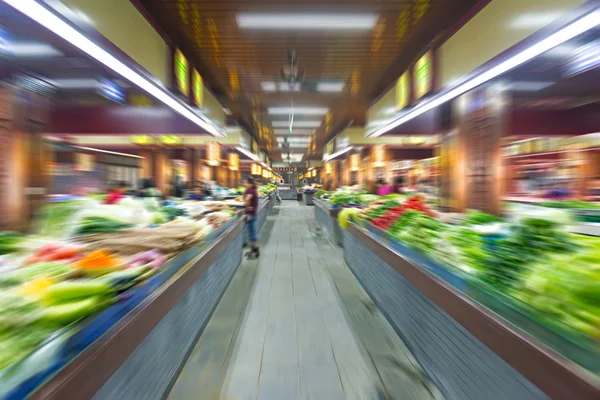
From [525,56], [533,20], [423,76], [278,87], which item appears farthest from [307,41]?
[525,56]

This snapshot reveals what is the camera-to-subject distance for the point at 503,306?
50.4 inches

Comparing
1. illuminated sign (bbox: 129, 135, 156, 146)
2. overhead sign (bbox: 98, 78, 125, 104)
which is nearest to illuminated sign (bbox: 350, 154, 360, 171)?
illuminated sign (bbox: 129, 135, 156, 146)

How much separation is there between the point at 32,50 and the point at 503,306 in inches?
238

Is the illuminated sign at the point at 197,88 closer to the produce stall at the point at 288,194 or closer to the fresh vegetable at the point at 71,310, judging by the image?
the fresh vegetable at the point at 71,310

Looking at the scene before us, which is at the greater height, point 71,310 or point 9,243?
point 9,243

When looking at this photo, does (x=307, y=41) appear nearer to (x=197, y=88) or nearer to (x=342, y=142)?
(x=197, y=88)

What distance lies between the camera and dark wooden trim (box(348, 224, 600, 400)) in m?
0.89

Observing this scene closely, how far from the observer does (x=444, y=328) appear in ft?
6.07

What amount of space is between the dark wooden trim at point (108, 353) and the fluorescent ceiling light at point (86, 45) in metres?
1.65

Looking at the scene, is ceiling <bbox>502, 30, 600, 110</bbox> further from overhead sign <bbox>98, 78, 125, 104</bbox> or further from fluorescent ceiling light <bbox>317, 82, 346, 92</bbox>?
overhead sign <bbox>98, 78, 125, 104</bbox>

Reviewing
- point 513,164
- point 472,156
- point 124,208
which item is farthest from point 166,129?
point 513,164

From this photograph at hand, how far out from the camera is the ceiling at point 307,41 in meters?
3.60

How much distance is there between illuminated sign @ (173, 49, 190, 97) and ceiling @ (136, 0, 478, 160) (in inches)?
11.5

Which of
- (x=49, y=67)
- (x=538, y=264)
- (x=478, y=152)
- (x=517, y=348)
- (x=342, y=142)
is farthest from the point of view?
(x=342, y=142)
